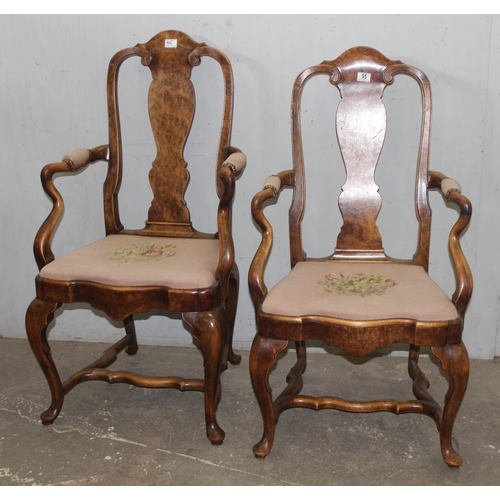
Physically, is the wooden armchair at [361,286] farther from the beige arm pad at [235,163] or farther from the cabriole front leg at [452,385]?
the beige arm pad at [235,163]

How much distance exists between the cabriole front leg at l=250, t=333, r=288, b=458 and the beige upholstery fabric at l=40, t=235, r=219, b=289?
0.27 metres

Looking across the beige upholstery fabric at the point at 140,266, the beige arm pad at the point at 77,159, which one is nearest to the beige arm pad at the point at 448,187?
the beige upholstery fabric at the point at 140,266

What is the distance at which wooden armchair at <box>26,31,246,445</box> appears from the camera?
1.93 metres

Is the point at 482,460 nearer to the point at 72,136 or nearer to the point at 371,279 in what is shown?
the point at 371,279

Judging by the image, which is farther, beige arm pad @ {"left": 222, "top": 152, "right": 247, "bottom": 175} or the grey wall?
the grey wall

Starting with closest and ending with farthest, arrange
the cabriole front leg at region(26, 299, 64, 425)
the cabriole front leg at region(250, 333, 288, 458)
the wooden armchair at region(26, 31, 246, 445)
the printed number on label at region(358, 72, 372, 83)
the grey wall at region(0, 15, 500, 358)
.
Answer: the cabriole front leg at region(250, 333, 288, 458), the wooden armchair at region(26, 31, 246, 445), the cabriole front leg at region(26, 299, 64, 425), the printed number on label at region(358, 72, 372, 83), the grey wall at region(0, 15, 500, 358)

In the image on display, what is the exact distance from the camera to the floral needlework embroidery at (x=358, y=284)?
1860 mm

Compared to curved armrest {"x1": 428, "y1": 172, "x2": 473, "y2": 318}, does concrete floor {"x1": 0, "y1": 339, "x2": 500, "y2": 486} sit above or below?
below

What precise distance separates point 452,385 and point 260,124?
52.4 inches

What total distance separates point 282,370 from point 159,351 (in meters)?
0.62

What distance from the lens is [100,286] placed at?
196cm

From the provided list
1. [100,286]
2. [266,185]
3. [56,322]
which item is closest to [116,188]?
[100,286]

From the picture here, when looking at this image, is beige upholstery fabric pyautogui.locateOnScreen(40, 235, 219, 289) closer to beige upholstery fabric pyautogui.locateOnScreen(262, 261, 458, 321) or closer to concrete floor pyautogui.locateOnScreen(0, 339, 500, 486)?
beige upholstery fabric pyautogui.locateOnScreen(262, 261, 458, 321)

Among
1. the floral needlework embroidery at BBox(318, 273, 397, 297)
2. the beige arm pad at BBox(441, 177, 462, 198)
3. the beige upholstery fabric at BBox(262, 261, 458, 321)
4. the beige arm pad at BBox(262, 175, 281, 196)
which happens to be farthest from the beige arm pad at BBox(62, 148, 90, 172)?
the beige arm pad at BBox(441, 177, 462, 198)
